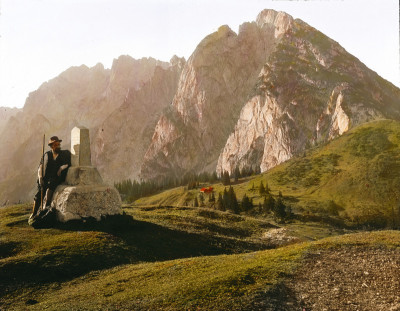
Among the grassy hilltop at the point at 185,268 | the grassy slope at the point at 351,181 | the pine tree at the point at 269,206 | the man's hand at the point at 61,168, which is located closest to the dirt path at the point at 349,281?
the grassy hilltop at the point at 185,268

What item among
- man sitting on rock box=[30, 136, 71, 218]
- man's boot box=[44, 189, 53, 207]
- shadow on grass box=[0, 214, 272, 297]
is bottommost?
shadow on grass box=[0, 214, 272, 297]

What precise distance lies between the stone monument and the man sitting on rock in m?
1.08

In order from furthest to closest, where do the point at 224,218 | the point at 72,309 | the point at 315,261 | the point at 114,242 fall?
the point at 224,218 < the point at 114,242 < the point at 315,261 < the point at 72,309

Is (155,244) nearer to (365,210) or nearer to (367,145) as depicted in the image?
(365,210)

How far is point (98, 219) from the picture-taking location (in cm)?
4288

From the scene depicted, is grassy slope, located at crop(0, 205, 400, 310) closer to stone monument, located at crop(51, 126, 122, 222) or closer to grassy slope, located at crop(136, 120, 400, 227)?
stone monument, located at crop(51, 126, 122, 222)

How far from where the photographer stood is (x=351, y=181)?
495ft

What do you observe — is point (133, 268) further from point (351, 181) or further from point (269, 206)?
point (351, 181)

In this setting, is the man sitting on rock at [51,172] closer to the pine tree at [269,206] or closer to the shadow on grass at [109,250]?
the shadow on grass at [109,250]

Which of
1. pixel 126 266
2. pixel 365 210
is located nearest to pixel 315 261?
pixel 126 266

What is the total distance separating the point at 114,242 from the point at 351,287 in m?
25.6

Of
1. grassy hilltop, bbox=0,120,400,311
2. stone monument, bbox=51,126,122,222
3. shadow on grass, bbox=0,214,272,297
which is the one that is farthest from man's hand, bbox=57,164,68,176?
grassy hilltop, bbox=0,120,400,311

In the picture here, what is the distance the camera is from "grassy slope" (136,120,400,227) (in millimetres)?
127125

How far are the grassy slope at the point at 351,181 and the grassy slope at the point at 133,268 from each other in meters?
96.7
